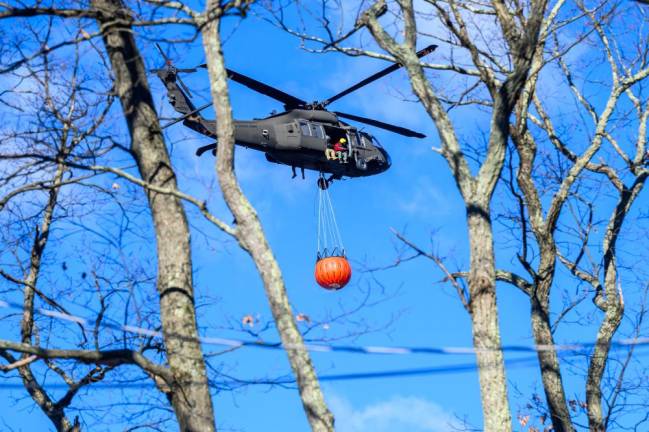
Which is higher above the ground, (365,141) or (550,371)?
(365,141)

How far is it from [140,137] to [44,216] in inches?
143

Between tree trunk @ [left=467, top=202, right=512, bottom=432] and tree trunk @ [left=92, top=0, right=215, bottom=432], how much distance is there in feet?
7.46

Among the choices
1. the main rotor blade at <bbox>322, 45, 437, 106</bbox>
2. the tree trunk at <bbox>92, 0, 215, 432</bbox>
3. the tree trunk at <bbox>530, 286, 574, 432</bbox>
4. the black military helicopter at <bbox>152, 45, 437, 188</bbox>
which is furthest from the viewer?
the black military helicopter at <bbox>152, 45, 437, 188</bbox>

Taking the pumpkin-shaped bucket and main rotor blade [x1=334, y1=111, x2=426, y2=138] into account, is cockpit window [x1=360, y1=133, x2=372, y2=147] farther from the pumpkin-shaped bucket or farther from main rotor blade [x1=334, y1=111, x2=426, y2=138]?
the pumpkin-shaped bucket

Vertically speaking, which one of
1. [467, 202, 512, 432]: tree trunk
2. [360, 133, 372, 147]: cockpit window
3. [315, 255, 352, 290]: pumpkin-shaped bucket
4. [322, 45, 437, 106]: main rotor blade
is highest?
[360, 133, 372, 147]: cockpit window

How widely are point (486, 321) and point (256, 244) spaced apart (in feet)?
6.75

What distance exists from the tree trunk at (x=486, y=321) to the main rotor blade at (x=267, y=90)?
649 centimetres

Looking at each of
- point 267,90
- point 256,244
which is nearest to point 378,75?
point 267,90

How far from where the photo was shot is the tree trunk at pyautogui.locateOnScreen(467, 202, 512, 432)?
292 inches

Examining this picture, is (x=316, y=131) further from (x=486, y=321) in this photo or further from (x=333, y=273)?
(x=486, y=321)

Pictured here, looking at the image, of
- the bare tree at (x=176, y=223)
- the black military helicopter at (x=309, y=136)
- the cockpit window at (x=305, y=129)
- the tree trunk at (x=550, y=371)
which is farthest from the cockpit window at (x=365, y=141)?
the bare tree at (x=176, y=223)

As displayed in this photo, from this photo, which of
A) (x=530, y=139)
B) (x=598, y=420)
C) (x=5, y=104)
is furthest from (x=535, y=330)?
(x=5, y=104)

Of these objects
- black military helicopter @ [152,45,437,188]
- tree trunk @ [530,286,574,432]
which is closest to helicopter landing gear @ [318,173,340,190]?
black military helicopter @ [152,45,437,188]

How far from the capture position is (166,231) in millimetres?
7797
